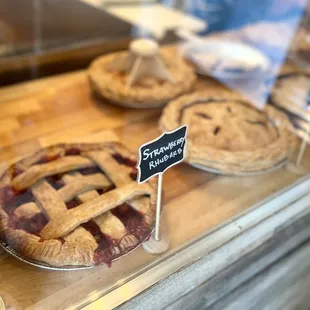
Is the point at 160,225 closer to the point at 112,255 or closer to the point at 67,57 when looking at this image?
the point at 112,255

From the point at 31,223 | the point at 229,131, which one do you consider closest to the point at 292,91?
the point at 229,131

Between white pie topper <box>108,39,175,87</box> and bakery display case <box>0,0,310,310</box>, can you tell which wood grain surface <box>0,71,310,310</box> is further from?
white pie topper <box>108,39,175,87</box>

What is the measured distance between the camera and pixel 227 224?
107 cm

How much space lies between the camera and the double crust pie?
1.18 metres

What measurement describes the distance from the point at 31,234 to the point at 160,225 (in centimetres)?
29

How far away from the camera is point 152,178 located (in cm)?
110

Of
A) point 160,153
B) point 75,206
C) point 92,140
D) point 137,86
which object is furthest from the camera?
point 137,86

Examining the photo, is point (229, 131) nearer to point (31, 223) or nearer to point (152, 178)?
point (152, 178)

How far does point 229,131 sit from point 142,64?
1.32 feet

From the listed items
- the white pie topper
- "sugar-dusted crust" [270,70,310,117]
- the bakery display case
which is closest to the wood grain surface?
the bakery display case

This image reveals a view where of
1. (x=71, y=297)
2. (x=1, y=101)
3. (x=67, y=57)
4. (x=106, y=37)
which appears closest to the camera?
(x=71, y=297)

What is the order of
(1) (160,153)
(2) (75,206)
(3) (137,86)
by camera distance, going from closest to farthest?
1. (1) (160,153)
2. (2) (75,206)
3. (3) (137,86)

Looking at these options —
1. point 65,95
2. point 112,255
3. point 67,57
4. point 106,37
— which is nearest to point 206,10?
point 106,37

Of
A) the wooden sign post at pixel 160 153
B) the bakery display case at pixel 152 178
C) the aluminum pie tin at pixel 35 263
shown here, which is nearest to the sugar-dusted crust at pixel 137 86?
the bakery display case at pixel 152 178
